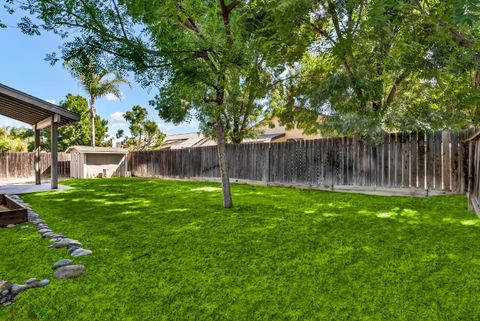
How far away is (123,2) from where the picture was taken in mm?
3660

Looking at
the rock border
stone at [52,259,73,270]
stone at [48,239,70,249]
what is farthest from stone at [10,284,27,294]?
stone at [48,239,70,249]

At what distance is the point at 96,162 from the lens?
16328 millimetres

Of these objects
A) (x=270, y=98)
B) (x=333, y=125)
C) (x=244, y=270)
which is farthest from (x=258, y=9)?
(x=270, y=98)

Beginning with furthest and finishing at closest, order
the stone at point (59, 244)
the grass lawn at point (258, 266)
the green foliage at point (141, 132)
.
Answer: the green foliage at point (141, 132)
the stone at point (59, 244)
the grass lawn at point (258, 266)

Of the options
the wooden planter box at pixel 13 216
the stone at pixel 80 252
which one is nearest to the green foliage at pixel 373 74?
the stone at pixel 80 252

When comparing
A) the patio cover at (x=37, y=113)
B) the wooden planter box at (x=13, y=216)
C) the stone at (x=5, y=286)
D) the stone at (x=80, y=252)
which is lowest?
the stone at (x=5, y=286)

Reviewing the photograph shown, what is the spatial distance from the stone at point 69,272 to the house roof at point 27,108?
6996 millimetres

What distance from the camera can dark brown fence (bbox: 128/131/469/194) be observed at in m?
6.27

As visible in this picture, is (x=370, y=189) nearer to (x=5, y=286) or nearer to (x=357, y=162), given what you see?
(x=357, y=162)

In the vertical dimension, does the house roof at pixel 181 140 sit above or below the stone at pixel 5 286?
above

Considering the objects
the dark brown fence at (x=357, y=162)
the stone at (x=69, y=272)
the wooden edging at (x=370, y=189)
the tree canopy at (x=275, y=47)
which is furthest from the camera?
the wooden edging at (x=370, y=189)

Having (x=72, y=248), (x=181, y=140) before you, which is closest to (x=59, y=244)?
(x=72, y=248)

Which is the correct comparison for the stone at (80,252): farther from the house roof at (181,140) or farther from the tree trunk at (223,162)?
the house roof at (181,140)

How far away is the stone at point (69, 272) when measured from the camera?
2.51m
